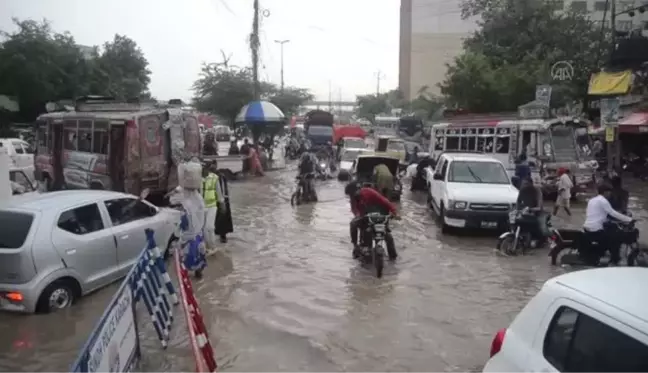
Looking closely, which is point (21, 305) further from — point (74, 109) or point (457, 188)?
point (74, 109)

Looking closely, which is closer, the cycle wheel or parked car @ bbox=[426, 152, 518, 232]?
the cycle wheel

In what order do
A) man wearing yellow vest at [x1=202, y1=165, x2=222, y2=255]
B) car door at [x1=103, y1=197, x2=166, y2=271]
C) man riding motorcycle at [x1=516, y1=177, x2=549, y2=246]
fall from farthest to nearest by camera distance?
man riding motorcycle at [x1=516, y1=177, x2=549, y2=246]
man wearing yellow vest at [x1=202, y1=165, x2=222, y2=255]
car door at [x1=103, y1=197, x2=166, y2=271]

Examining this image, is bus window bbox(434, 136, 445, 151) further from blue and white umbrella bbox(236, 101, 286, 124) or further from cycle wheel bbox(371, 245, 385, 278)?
cycle wheel bbox(371, 245, 385, 278)

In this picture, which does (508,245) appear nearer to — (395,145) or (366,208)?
(366,208)

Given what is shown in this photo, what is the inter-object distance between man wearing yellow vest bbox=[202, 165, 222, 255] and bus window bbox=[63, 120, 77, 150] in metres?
6.76

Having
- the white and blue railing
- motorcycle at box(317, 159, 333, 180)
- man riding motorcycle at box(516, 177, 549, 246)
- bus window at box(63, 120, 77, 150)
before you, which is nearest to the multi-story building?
motorcycle at box(317, 159, 333, 180)

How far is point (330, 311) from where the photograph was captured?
7.96 meters

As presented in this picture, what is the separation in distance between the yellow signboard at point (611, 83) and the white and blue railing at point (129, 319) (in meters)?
20.2

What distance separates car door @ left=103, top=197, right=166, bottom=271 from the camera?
8.48 meters

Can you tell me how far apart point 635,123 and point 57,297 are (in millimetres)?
24630

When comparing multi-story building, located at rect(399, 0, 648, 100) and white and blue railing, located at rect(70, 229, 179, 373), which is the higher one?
multi-story building, located at rect(399, 0, 648, 100)

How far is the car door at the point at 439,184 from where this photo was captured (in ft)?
46.7

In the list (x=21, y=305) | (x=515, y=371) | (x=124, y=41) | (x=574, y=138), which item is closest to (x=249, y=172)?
(x=574, y=138)

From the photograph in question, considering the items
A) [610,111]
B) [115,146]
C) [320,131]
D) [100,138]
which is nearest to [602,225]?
[610,111]
